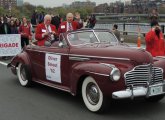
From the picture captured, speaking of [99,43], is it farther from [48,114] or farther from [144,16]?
[144,16]

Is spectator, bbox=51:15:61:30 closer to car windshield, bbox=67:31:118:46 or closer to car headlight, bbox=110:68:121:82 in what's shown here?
car windshield, bbox=67:31:118:46

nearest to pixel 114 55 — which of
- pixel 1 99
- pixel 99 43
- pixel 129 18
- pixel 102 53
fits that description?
pixel 102 53

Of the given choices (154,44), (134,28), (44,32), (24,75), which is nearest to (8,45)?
(44,32)

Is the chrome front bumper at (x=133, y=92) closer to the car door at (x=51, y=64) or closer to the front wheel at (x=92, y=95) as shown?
the front wheel at (x=92, y=95)

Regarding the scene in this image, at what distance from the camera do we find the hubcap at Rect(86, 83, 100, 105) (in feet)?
23.2

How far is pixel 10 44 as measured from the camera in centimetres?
1648

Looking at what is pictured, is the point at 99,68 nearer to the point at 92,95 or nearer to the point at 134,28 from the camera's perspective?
the point at 92,95

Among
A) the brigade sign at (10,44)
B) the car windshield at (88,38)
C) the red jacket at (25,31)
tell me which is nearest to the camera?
the car windshield at (88,38)

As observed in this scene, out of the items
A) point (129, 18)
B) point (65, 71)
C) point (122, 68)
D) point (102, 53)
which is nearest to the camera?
point (122, 68)

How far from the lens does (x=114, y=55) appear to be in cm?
696

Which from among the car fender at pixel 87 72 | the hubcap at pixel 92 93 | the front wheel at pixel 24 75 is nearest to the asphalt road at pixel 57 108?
the hubcap at pixel 92 93

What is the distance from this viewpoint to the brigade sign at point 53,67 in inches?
325

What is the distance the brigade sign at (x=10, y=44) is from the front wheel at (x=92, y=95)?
9.51 m

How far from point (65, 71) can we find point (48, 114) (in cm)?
121
